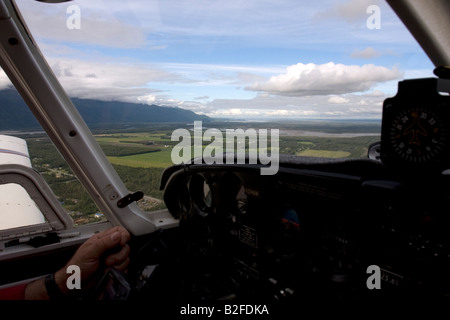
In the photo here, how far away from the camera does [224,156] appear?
199cm

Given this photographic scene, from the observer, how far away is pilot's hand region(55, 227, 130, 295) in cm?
181

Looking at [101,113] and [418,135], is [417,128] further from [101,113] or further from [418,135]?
[101,113]

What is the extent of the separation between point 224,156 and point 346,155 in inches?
31.1

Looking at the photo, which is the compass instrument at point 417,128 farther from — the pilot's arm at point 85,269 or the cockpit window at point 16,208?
the cockpit window at point 16,208

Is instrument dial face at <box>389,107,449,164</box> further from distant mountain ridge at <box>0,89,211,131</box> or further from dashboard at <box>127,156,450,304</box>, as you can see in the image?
distant mountain ridge at <box>0,89,211,131</box>

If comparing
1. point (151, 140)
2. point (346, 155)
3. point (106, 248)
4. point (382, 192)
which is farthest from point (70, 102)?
point (382, 192)

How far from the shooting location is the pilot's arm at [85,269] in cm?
176

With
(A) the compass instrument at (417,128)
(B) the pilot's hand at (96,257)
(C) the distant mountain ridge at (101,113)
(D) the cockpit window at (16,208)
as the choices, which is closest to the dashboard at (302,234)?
(A) the compass instrument at (417,128)

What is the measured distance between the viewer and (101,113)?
7.13 ft

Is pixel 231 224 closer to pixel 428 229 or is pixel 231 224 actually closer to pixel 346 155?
pixel 346 155

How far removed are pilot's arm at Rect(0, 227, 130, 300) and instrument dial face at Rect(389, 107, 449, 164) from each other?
155 centimetres

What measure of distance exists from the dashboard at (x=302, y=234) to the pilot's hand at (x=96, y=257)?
0.18 meters

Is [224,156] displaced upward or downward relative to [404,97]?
downward
